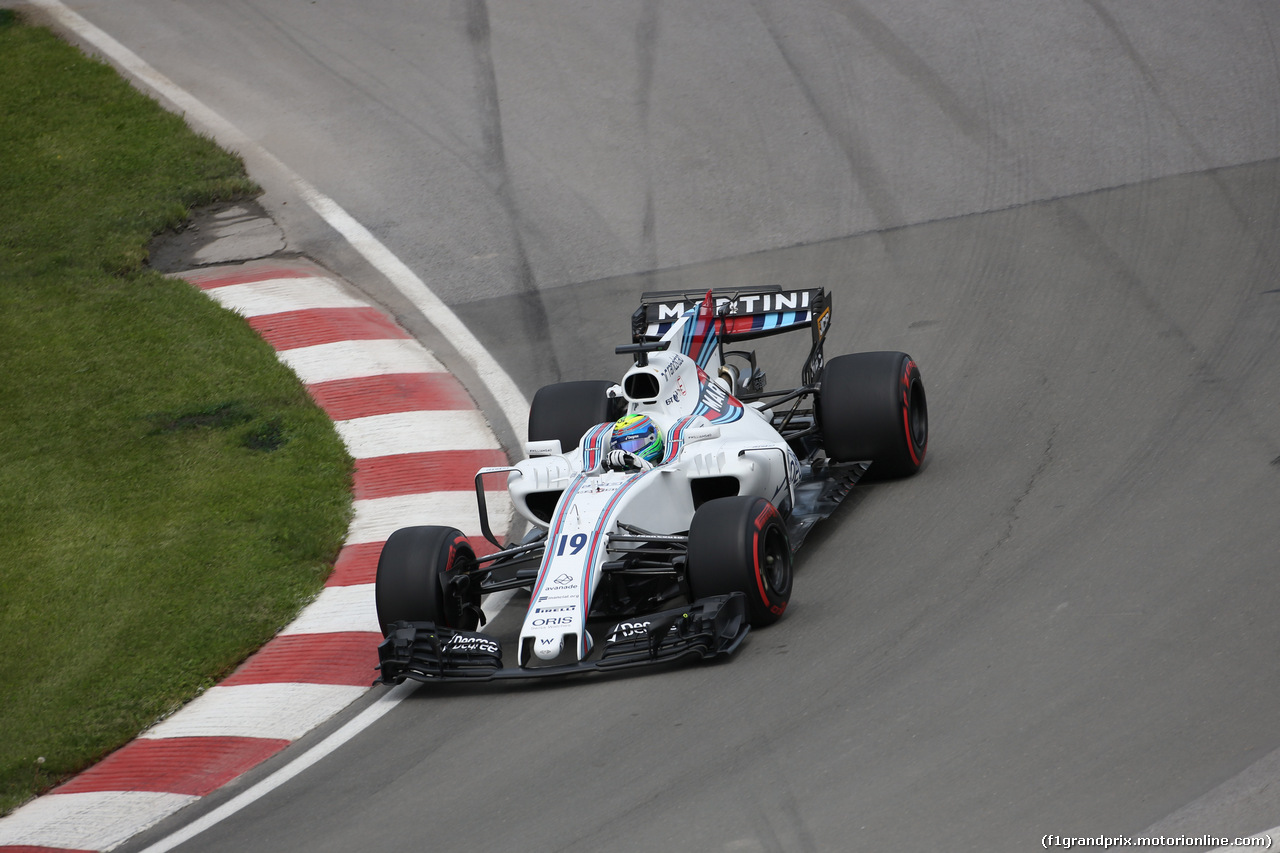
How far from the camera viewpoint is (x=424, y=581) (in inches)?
313

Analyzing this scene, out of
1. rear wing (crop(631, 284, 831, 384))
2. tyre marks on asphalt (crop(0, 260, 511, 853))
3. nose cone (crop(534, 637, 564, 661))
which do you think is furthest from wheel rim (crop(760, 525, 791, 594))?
tyre marks on asphalt (crop(0, 260, 511, 853))

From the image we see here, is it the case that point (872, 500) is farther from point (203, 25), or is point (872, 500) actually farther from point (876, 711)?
point (203, 25)

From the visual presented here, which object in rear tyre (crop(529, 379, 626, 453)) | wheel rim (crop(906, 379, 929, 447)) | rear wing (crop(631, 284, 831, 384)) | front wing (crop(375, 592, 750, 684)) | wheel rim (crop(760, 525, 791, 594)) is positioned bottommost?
front wing (crop(375, 592, 750, 684))

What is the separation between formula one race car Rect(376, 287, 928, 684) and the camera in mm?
7410

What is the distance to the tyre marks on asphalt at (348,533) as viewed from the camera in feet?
23.8

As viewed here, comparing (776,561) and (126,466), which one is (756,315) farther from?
(126,466)

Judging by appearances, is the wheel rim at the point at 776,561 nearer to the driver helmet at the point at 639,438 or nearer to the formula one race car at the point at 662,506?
the formula one race car at the point at 662,506

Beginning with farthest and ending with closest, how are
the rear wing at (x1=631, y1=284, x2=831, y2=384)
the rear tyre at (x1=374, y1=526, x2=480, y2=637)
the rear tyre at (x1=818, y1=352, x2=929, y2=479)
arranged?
the rear wing at (x1=631, y1=284, x2=831, y2=384) → the rear tyre at (x1=818, y1=352, x2=929, y2=479) → the rear tyre at (x1=374, y1=526, x2=480, y2=637)

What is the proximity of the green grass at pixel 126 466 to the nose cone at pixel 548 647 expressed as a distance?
2.27 meters

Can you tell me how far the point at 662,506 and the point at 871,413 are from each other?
181 cm

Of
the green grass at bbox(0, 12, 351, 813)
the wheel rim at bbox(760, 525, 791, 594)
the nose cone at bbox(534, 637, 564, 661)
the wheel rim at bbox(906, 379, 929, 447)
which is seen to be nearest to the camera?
the nose cone at bbox(534, 637, 564, 661)

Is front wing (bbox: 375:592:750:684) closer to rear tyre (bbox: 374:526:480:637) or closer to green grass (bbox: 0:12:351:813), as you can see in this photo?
rear tyre (bbox: 374:526:480:637)

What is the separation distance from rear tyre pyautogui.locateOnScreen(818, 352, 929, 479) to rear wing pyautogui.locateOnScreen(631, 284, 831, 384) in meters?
0.53

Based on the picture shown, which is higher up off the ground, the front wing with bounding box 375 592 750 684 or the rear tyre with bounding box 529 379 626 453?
the rear tyre with bounding box 529 379 626 453
